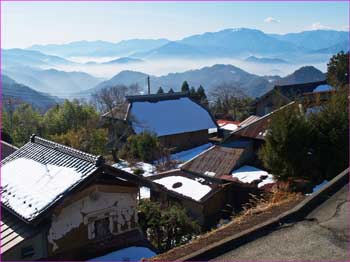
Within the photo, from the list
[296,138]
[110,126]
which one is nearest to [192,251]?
[296,138]

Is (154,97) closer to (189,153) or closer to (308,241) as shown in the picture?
(189,153)

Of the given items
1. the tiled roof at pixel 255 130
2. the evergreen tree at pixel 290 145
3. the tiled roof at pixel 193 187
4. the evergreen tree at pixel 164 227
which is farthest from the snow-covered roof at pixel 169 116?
the evergreen tree at pixel 164 227

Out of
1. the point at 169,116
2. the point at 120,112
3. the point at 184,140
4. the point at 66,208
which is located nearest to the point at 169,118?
the point at 169,116

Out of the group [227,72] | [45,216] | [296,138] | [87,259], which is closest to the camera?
[45,216]

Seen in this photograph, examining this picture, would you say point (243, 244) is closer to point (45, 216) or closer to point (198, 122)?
point (45, 216)

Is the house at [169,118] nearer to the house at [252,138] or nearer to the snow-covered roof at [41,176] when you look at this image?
the house at [252,138]

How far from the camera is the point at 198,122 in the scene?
29.1m

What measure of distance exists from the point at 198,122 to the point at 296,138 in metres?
18.7

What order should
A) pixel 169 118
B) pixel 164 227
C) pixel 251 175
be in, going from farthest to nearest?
1. pixel 169 118
2. pixel 251 175
3. pixel 164 227

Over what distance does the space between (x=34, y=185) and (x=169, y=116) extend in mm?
21805

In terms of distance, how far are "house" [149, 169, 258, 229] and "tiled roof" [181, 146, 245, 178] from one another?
132 cm

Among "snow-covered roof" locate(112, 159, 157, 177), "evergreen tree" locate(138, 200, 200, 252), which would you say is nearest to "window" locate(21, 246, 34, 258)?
"evergreen tree" locate(138, 200, 200, 252)

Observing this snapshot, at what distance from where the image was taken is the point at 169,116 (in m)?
28.8

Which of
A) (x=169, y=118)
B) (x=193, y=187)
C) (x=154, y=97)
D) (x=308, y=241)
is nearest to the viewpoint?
(x=308, y=241)
